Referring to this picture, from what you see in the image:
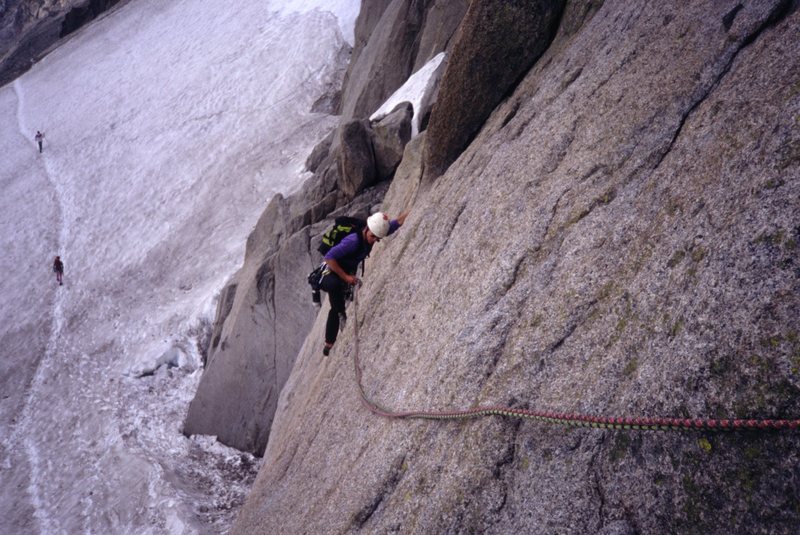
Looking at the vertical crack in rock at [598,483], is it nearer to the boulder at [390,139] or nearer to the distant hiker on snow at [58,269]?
the boulder at [390,139]

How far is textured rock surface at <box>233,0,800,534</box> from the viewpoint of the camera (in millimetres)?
3221

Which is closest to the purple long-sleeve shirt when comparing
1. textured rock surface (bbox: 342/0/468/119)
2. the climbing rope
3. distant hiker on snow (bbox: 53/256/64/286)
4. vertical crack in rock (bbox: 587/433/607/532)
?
the climbing rope

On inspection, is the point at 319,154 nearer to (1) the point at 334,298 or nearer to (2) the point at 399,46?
(2) the point at 399,46

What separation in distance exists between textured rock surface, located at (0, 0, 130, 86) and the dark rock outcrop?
53.7m

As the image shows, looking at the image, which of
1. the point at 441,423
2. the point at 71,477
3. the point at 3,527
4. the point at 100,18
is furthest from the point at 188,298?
the point at 100,18

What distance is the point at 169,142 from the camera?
104ft

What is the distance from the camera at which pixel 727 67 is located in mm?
4824

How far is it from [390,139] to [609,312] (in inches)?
475

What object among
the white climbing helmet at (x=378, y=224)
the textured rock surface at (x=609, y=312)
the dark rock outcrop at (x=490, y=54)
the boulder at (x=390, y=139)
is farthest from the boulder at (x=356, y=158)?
the textured rock surface at (x=609, y=312)

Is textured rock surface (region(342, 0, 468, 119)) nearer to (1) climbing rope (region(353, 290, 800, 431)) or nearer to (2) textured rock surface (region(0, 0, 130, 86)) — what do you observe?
(1) climbing rope (region(353, 290, 800, 431))

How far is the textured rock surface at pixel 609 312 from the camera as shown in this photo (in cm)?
322

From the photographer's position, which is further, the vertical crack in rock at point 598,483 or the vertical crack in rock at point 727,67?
the vertical crack in rock at point 727,67

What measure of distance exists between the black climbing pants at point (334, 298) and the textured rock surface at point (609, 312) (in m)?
1.13

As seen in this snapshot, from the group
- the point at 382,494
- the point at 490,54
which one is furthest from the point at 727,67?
the point at 382,494
